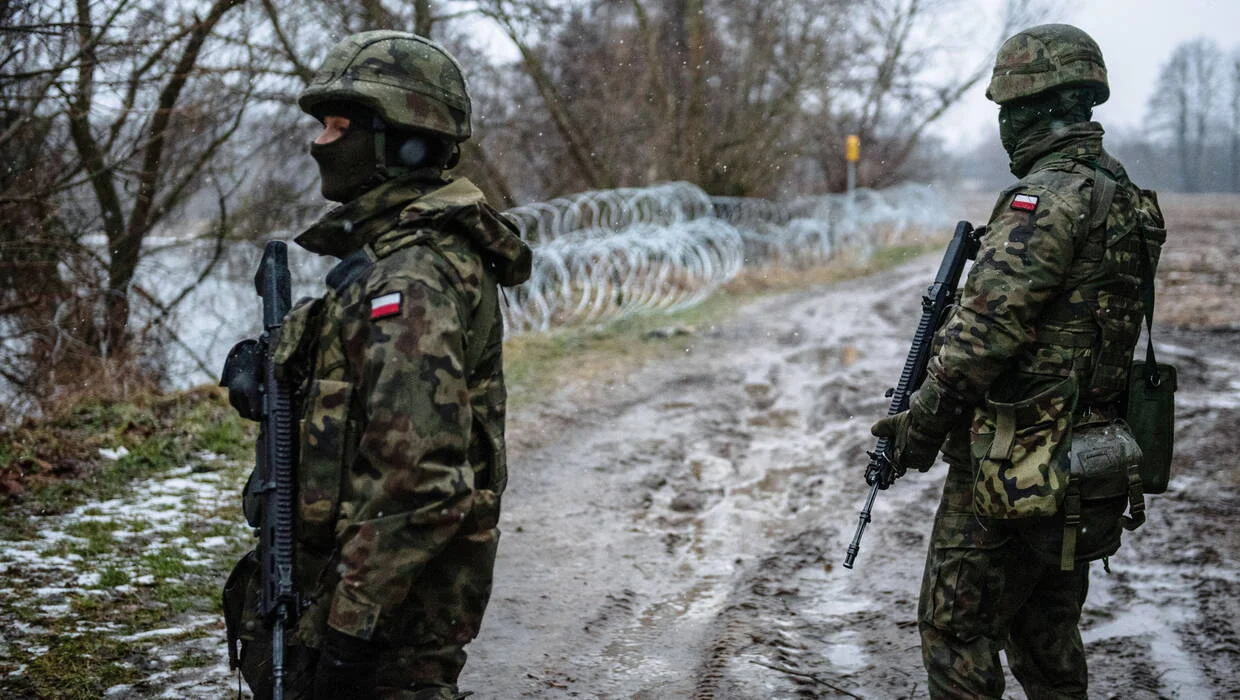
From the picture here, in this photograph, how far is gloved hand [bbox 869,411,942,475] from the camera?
3.10 meters

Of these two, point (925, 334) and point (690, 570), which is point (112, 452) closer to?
point (690, 570)

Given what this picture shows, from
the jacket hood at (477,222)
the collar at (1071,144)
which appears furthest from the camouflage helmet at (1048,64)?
the jacket hood at (477,222)

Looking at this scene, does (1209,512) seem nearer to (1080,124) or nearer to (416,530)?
(1080,124)

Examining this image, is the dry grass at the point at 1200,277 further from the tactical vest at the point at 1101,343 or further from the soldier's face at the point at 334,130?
the soldier's face at the point at 334,130

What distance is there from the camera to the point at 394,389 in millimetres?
2078

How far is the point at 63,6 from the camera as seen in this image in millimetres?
5898

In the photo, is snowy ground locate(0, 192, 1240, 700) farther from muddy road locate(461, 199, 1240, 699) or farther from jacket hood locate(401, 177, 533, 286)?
jacket hood locate(401, 177, 533, 286)

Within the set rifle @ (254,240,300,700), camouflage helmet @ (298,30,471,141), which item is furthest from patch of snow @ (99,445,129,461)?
camouflage helmet @ (298,30,471,141)

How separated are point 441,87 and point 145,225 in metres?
7.38

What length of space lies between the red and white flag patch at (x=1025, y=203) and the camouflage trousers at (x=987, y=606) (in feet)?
2.53

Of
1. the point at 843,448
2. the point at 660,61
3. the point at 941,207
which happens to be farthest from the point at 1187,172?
the point at 843,448

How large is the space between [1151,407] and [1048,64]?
3.49 feet

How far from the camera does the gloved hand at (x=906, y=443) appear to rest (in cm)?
310

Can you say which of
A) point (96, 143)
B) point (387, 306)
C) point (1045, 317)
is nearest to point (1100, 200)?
point (1045, 317)
